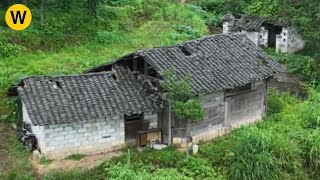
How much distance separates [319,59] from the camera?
27.5 meters

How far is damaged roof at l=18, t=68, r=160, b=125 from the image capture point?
16.7 meters

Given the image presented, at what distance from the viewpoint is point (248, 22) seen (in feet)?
115

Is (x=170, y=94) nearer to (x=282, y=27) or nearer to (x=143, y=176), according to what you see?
(x=143, y=176)

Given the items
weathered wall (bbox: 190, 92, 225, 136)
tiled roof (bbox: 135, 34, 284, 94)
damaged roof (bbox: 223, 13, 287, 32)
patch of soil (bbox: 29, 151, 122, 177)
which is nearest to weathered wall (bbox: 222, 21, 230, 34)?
damaged roof (bbox: 223, 13, 287, 32)

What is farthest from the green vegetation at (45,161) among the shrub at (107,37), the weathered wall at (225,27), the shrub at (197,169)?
the weathered wall at (225,27)

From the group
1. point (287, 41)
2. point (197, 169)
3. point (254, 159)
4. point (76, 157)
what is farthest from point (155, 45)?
point (254, 159)

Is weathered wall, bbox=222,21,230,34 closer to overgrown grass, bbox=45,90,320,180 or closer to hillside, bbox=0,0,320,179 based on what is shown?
hillside, bbox=0,0,320,179

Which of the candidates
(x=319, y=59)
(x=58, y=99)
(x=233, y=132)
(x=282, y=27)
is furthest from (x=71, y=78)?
(x=282, y=27)

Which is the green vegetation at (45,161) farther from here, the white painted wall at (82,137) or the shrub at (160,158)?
the shrub at (160,158)

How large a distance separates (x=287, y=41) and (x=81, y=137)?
1986 centimetres

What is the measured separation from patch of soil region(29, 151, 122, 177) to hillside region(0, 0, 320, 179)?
0.29m

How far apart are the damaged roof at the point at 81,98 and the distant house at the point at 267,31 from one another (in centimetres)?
1758

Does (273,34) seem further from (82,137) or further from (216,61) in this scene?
(82,137)

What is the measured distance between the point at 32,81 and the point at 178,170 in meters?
5.69
